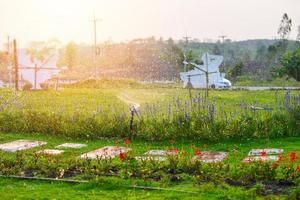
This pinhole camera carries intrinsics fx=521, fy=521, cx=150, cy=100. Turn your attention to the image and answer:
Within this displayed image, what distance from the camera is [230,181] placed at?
5.93 m

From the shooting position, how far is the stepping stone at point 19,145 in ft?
28.9

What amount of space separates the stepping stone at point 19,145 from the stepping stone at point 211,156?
3065 millimetres

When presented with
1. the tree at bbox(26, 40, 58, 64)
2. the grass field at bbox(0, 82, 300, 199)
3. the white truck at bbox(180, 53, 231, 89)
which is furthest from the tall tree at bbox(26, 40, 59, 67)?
the grass field at bbox(0, 82, 300, 199)

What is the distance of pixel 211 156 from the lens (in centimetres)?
756

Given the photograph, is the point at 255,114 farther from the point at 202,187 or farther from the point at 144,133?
the point at 202,187

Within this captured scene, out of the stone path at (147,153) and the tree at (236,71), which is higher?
the tree at (236,71)

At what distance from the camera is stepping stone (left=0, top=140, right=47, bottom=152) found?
8.80 meters

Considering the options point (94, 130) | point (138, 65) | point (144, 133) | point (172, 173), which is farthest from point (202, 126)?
point (138, 65)

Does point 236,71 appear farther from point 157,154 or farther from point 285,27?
point 157,154

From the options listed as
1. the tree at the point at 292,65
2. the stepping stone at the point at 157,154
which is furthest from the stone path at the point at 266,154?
the tree at the point at 292,65

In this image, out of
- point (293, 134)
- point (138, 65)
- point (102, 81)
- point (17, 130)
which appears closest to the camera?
point (293, 134)

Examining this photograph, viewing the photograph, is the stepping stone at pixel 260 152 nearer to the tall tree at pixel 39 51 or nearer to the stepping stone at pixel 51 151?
the stepping stone at pixel 51 151

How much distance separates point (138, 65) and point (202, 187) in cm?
3368

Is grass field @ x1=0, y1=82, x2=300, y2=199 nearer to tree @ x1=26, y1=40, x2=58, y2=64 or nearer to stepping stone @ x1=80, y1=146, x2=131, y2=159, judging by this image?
stepping stone @ x1=80, y1=146, x2=131, y2=159
